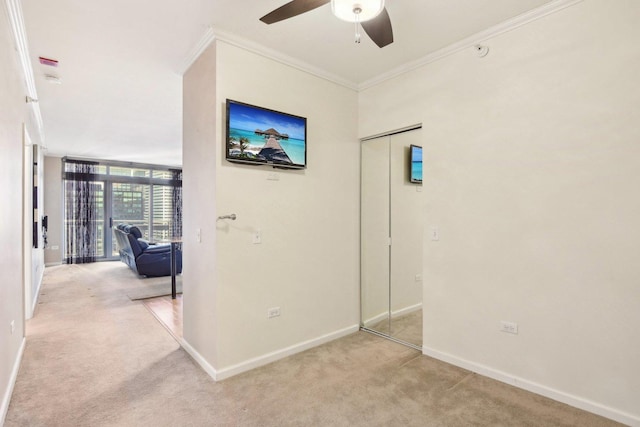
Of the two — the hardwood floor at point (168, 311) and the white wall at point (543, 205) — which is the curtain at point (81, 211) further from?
the white wall at point (543, 205)

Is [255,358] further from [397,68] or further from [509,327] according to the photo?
[397,68]

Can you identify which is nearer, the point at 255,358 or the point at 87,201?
the point at 255,358

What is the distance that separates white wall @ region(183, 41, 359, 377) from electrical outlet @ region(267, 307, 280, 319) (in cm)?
3

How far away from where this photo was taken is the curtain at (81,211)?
807 cm

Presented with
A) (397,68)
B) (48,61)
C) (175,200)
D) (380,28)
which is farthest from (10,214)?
(175,200)

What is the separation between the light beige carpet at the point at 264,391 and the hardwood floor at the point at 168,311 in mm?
176

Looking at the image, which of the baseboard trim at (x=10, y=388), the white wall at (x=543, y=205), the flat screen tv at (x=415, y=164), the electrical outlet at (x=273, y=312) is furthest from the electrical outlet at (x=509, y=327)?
the baseboard trim at (x=10, y=388)

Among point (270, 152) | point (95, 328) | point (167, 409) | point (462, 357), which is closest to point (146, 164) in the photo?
point (95, 328)

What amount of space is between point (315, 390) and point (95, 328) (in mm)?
2802

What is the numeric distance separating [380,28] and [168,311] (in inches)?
159

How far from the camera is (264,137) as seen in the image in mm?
2777

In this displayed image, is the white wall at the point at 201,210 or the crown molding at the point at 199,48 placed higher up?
the crown molding at the point at 199,48

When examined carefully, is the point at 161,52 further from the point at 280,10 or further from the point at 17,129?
the point at 280,10

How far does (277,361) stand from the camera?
9.32 ft
